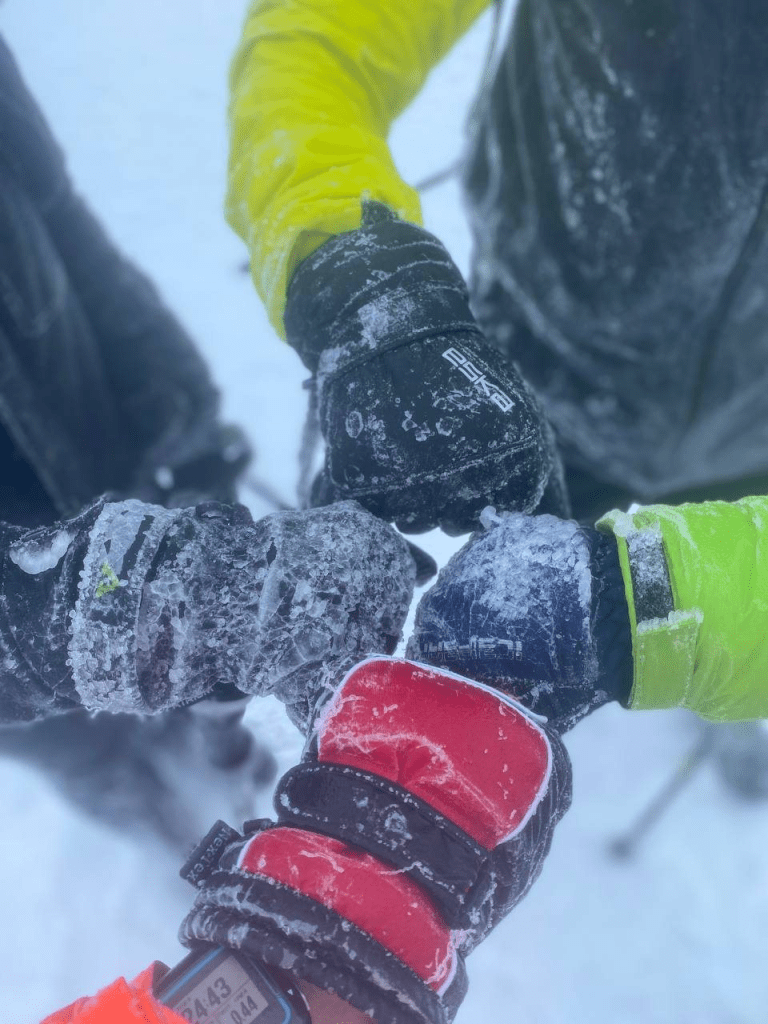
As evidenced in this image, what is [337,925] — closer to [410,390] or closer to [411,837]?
[411,837]

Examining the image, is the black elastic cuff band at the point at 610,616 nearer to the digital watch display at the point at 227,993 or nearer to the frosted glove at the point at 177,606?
the frosted glove at the point at 177,606

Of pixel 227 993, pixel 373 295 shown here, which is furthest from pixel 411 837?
pixel 373 295

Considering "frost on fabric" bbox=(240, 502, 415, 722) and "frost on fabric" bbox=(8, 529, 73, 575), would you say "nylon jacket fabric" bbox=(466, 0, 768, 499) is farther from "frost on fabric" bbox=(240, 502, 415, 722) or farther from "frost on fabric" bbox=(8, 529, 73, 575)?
"frost on fabric" bbox=(8, 529, 73, 575)

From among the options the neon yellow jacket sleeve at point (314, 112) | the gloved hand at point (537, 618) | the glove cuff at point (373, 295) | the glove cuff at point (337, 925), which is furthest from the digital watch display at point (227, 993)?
the neon yellow jacket sleeve at point (314, 112)

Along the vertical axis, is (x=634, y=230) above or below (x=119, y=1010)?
above

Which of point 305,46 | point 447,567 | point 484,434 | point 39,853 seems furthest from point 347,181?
point 39,853

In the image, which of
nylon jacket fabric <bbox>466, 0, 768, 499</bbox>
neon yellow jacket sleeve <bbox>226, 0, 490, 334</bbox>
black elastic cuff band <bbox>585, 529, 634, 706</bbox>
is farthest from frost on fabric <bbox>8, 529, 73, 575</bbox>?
nylon jacket fabric <bbox>466, 0, 768, 499</bbox>
